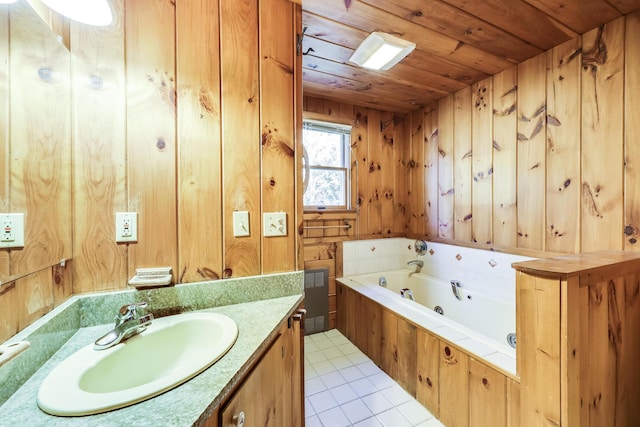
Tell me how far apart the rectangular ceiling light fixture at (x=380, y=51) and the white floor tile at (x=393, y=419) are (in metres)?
2.33

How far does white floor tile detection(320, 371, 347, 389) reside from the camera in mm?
1716

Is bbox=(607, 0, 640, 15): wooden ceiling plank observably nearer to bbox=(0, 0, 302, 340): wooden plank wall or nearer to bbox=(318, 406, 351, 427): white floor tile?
bbox=(0, 0, 302, 340): wooden plank wall

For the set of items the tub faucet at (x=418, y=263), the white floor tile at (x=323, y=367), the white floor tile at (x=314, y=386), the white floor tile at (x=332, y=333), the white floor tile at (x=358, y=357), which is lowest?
the white floor tile at (x=358, y=357)

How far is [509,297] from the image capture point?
191cm

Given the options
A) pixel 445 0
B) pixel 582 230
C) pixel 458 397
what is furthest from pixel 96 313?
pixel 582 230

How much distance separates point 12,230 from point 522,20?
8.42ft

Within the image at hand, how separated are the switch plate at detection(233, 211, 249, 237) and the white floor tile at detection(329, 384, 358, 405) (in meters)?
1.30

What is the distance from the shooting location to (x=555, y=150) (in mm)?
1706

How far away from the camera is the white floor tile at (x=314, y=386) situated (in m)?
1.65

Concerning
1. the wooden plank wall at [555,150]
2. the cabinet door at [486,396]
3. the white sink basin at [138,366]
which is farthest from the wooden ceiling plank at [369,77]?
the cabinet door at [486,396]

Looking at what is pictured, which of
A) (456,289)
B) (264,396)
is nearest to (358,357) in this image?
(456,289)

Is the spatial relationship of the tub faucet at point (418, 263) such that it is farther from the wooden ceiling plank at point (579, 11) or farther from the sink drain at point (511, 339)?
the wooden ceiling plank at point (579, 11)

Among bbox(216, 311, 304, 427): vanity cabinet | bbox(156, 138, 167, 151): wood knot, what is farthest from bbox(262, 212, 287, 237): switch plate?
bbox(156, 138, 167, 151): wood knot

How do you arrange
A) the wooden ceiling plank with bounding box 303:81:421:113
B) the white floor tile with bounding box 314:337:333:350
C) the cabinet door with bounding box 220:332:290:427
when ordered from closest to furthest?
the cabinet door with bounding box 220:332:290:427
the white floor tile with bounding box 314:337:333:350
the wooden ceiling plank with bounding box 303:81:421:113
